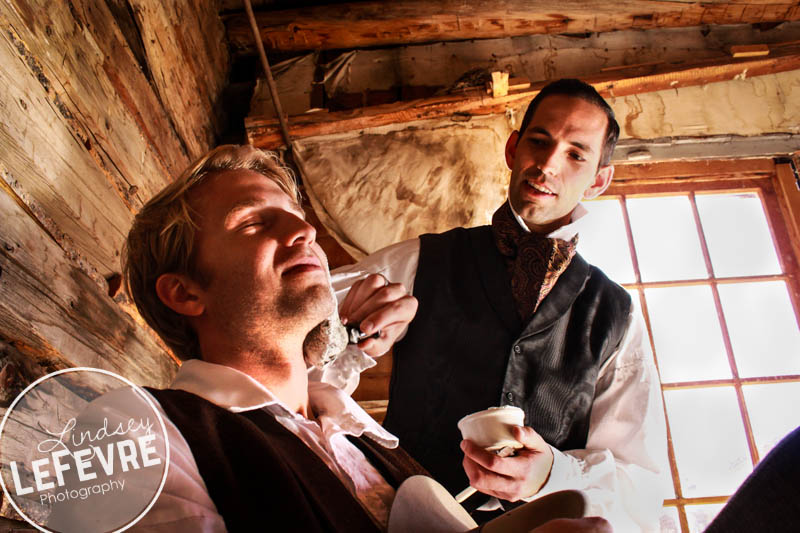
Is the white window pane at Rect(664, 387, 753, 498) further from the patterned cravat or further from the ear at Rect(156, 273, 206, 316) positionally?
the ear at Rect(156, 273, 206, 316)

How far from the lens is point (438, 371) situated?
205cm

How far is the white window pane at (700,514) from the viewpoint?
103 inches

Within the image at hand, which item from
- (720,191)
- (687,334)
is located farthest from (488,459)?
(720,191)

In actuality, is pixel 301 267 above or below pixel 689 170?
below

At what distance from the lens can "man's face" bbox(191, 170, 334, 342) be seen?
1.45 meters

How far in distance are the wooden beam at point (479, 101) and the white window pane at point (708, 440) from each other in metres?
1.65

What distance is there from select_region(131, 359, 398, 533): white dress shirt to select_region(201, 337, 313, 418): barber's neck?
88 millimetres

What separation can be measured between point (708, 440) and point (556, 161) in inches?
62.2

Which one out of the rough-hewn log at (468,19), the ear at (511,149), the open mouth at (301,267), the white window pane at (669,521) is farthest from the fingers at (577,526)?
the rough-hewn log at (468,19)

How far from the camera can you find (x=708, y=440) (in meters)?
2.77

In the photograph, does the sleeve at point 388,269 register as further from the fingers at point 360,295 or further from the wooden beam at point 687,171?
the wooden beam at point 687,171

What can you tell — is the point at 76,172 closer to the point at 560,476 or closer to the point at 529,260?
the point at 529,260

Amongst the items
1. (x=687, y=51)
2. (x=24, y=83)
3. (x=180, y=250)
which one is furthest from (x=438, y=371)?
(x=687, y=51)
